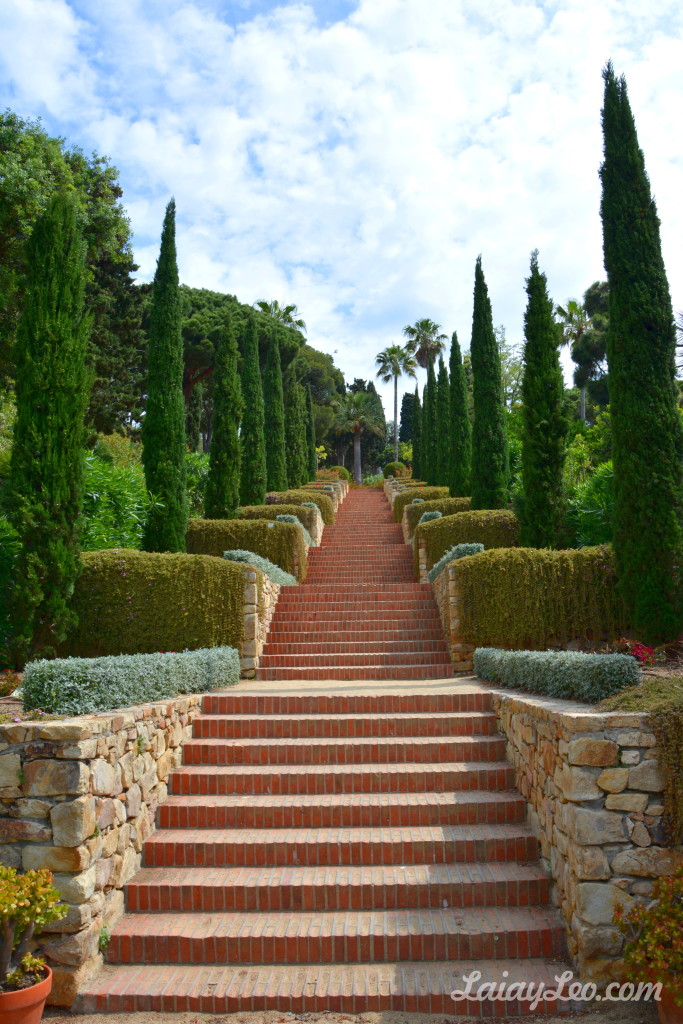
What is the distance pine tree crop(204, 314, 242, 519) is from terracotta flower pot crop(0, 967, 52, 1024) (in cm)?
1315

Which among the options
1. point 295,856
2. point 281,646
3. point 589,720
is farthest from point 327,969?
point 281,646

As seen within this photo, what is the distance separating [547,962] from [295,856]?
191cm

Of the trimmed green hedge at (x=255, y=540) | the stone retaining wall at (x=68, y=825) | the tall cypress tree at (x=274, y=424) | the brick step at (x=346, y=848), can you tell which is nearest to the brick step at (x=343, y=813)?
the brick step at (x=346, y=848)

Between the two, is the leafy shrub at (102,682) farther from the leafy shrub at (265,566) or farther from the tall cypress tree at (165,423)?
the tall cypress tree at (165,423)

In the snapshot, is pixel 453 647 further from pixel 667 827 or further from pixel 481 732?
pixel 667 827

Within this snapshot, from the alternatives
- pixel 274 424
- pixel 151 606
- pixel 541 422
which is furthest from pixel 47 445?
pixel 274 424

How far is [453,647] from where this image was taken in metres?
9.26

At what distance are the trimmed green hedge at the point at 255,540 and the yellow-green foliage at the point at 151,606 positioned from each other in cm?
455

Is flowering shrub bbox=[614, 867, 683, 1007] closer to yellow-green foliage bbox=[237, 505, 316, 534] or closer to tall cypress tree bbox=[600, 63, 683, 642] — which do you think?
tall cypress tree bbox=[600, 63, 683, 642]

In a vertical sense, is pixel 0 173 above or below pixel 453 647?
above

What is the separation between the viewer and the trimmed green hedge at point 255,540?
13.6 meters

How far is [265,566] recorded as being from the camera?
11.7m

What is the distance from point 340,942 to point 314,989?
1.21 ft

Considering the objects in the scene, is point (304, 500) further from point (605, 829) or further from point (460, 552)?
point (605, 829)
